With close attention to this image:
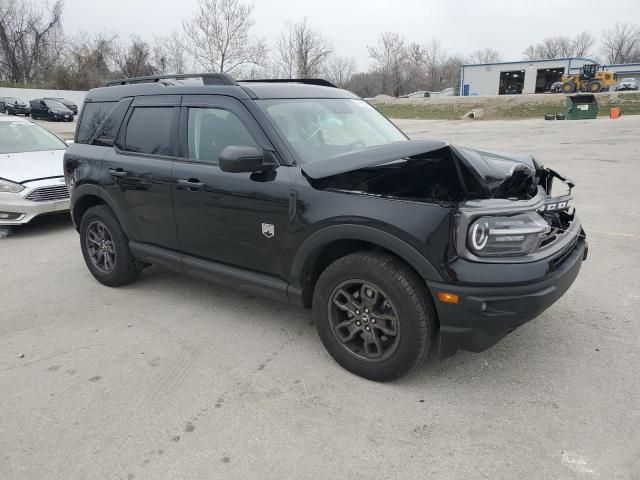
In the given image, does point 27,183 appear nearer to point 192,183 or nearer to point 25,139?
point 25,139

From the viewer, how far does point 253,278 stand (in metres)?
3.58

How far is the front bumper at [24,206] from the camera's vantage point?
22.2 feet

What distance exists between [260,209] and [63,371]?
1.72m

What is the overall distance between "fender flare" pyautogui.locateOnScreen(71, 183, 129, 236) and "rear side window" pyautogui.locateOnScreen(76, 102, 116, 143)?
1.62 feet

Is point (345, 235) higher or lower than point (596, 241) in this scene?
higher

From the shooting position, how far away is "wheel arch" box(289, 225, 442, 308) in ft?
9.02

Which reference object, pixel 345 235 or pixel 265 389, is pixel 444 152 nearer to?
pixel 345 235

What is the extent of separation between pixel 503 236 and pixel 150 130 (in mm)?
3066

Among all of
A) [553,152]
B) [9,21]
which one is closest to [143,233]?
[553,152]

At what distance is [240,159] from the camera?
124 inches

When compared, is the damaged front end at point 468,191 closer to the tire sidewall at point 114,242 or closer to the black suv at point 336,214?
the black suv at point 336,214

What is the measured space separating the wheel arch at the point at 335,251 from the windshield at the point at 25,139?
6560 mm

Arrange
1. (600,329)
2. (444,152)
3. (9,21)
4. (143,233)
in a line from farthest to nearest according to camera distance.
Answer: (9,21) → (143,233) → (600,329) → (444,152)

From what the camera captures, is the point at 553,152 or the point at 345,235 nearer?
the point at 345,235
